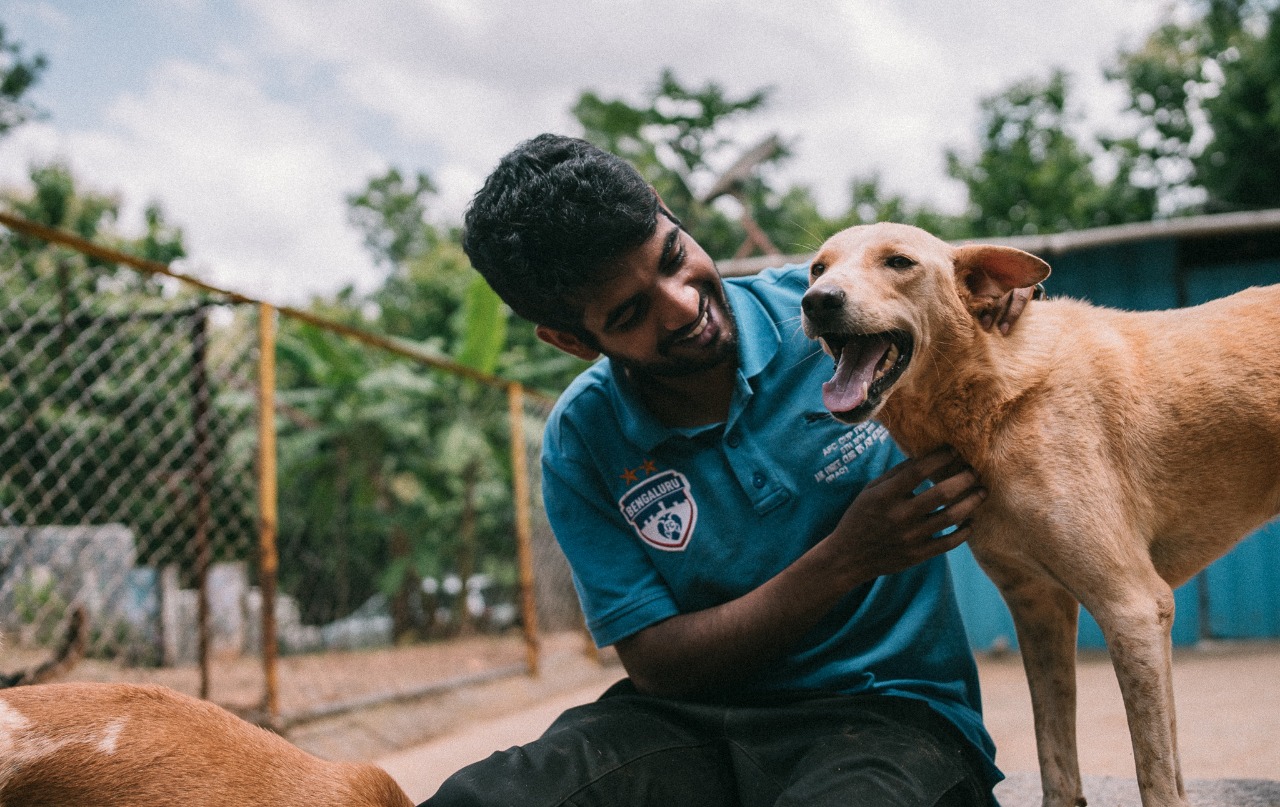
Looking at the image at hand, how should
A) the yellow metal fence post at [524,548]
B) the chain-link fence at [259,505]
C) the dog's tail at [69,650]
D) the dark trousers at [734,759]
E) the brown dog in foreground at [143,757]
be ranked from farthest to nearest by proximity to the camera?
1. the yellow metal fence post at [524,548]
2. the chain-link fence at [259,505]
3. the dog's tail at [69,650]
4. the dark trousers at [734,759]
5. the brown dog in foreground at [143,757]

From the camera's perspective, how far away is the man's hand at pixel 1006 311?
84.4 inches

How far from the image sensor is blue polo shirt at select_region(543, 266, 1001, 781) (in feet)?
7.00

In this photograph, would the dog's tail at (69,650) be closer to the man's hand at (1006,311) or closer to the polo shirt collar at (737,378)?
the polo shirt collar at (737,378)

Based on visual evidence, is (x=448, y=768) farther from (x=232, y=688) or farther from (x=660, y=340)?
(x=660, y=340)

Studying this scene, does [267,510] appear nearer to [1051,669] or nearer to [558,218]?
[558,218]

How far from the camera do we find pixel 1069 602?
7.39 ft

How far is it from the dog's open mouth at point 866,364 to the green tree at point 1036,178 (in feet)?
61.0

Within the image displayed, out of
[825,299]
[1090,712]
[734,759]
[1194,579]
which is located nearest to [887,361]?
[825,299]

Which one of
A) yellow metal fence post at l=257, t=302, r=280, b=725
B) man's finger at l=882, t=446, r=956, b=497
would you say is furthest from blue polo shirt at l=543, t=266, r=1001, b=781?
yellow metal fence post at l=257, t=302, r=280, b=725

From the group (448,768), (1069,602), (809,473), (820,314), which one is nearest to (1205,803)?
(1069,602)

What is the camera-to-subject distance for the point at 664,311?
221 cm

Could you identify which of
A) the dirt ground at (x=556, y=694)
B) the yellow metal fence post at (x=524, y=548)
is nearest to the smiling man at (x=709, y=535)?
the dirt ground at (x=556, y=694)

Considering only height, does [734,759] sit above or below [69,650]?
above

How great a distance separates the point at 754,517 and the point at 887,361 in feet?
1.50
